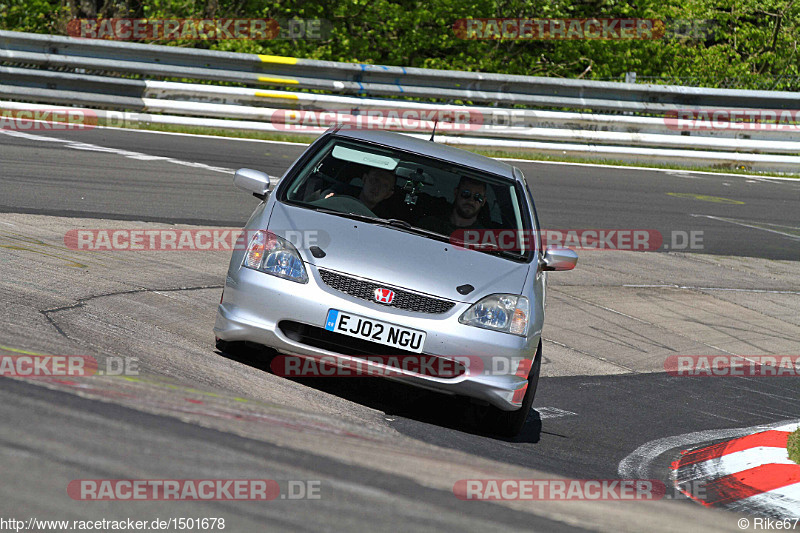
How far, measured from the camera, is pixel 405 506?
311 cm

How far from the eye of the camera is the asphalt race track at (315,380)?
3.12 metres

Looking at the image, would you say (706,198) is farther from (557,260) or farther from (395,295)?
(395,295)

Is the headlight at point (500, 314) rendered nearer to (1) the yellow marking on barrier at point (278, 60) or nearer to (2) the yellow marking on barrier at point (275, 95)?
(2) the yellow marking on barrier at point (275, 95)

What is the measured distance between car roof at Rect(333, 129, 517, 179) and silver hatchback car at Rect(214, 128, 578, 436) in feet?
1.70

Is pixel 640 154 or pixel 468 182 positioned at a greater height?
pixel 468 182

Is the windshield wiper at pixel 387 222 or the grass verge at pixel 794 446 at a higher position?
the windshield wiper at pixel 387 222

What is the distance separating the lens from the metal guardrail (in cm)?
1620

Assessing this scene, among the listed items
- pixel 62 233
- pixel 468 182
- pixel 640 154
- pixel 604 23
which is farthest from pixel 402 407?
pixel 604 23

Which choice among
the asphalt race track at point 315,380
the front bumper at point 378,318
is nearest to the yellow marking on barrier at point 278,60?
the asphalt race track at point 315,380

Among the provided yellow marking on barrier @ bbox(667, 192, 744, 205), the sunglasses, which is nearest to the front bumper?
the sunglasses

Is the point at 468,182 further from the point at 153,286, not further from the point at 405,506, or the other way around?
the point at 405,506

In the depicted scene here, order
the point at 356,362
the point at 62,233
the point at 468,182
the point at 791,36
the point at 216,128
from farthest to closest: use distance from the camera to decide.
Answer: the point at 791,36, the point at 216,128, the point at 62,233, the point at 468,182, the point at 356,362

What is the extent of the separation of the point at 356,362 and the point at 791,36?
26535 millimetres

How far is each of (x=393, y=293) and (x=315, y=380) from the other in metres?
0.84
